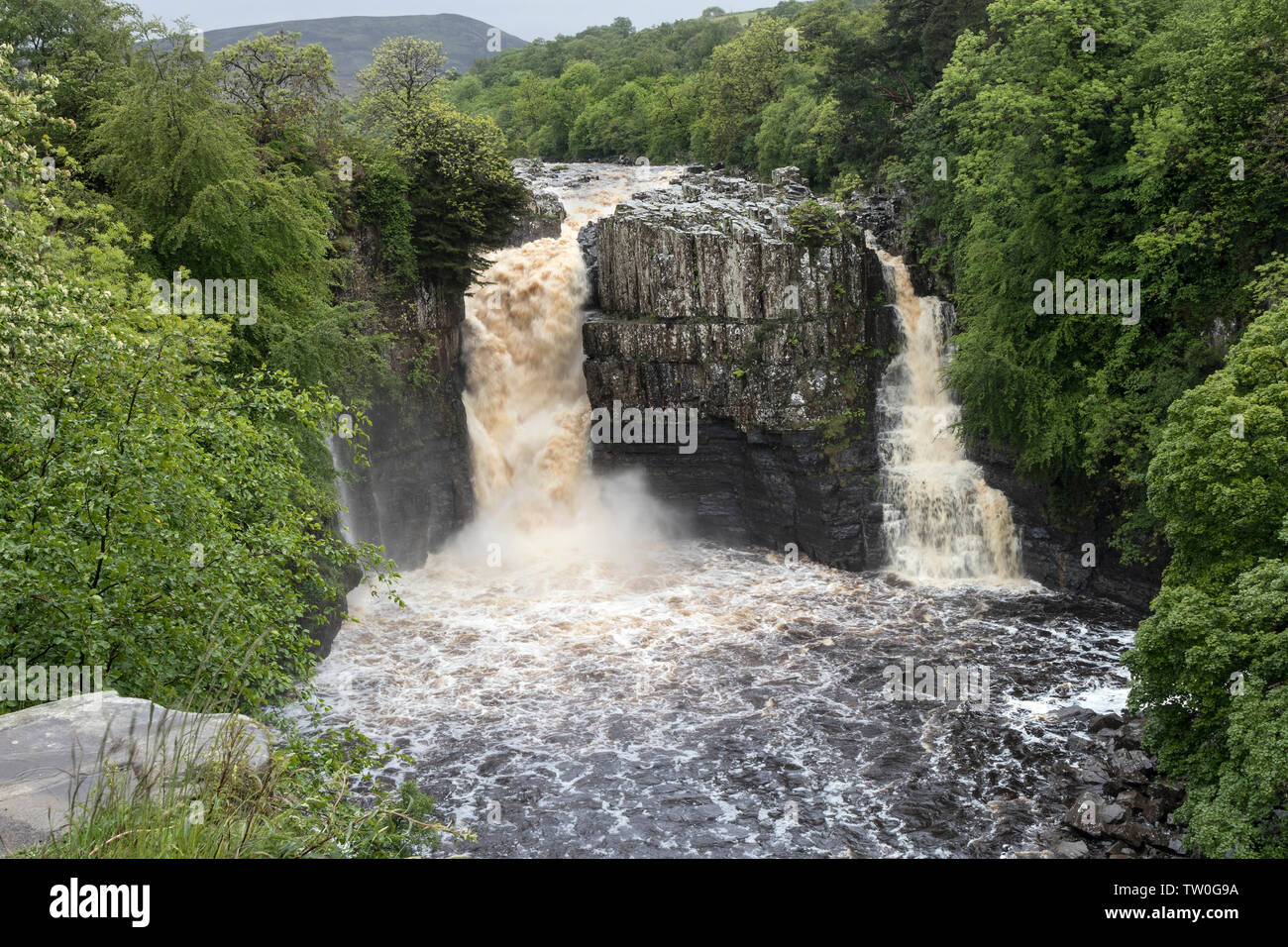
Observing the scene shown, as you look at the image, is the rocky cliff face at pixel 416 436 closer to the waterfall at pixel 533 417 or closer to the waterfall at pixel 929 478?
the waterfall at pixel 533 417

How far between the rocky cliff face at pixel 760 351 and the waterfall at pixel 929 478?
0.62 metres

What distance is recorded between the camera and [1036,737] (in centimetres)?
2050

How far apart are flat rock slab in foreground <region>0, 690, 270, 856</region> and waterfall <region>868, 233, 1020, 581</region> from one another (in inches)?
1064

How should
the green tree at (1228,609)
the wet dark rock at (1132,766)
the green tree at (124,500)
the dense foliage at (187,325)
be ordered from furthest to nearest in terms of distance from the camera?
the wet dark rock at (1132,766), the green tree at (1228,609), the dense foliage at (187,325), the green tree at (124,500)

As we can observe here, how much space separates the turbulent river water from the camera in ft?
59.7

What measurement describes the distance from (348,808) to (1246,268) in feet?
84.1

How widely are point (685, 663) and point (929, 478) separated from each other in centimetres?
1186

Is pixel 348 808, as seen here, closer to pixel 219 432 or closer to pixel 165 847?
pixel 165 847

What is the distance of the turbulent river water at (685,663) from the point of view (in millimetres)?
18203

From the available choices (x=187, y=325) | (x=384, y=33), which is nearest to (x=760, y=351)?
(x=187, y=325)
